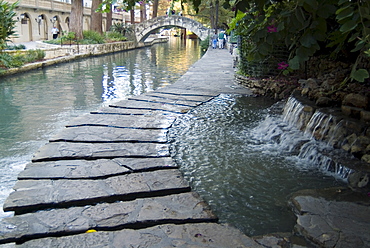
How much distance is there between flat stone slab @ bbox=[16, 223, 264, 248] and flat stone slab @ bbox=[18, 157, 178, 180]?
55.3 inches

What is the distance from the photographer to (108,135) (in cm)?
628

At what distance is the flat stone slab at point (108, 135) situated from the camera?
6.05 m

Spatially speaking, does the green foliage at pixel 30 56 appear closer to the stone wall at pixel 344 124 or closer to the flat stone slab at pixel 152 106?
the flat stone slab at pixel 152 106

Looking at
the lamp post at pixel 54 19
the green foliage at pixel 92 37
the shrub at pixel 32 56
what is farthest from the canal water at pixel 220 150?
the lamp post at pixel 54 19

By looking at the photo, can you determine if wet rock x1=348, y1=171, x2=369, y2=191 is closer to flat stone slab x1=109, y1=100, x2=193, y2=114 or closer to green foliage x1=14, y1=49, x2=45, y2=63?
flat stone slab x1=109, y1=100, x2=193, y2=114

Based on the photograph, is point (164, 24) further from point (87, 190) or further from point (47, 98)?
point (87, 190)

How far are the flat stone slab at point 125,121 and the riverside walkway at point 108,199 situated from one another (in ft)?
0.62

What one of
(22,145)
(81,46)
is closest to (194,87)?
(22,145)

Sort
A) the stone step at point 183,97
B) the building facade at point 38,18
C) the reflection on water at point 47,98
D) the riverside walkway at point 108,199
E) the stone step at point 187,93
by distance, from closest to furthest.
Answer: the riverside walkway at point 108,199
the reflection on water at point 47,98
the stone step at point 183,97
the stone step at point 187,93
the building facade at point 38,18

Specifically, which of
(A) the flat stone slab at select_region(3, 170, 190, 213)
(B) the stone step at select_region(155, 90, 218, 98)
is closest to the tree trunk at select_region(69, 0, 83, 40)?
(B) the stone step at select_region(155, 90, 218, 98)

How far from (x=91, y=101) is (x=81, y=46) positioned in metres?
16.4

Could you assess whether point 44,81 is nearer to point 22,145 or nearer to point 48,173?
point 22,145

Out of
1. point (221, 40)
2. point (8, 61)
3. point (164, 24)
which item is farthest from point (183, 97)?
point (164, 24)

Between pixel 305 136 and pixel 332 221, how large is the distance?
8.95ft
